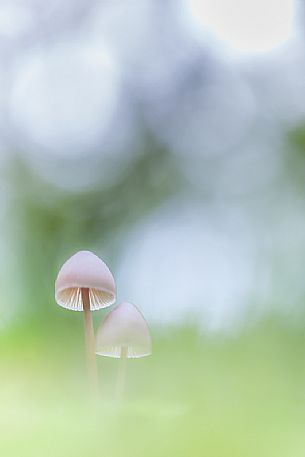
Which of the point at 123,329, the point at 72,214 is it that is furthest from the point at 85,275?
the point at 72,214

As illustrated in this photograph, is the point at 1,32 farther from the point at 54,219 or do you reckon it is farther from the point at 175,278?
the point at 175,278

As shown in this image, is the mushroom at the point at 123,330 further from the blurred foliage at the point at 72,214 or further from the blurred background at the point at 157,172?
the blurred foliage at the point at 72,214

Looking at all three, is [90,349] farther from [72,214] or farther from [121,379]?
[72,214]

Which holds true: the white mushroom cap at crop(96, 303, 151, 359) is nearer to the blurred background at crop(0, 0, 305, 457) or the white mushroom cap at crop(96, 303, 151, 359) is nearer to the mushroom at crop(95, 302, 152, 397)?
the mushroom at crop(95, 302, 152, 397)

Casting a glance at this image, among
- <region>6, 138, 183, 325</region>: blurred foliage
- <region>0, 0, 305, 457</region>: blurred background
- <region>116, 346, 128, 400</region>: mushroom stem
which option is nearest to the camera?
<region>116, 346, 128, 400</region>: mushroom stem

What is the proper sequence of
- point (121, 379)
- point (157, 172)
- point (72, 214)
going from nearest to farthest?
1. point (121, 379)
2. point (72, 214)
3. point (157, 172)

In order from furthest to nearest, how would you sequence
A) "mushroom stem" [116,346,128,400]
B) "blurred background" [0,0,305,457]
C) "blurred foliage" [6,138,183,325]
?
"blurred foliage" [6,138,183,325]
"blurred background" [0,0,305,457]
"mushroom stem" [116,346,128,400]

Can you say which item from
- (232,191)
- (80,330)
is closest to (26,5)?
(232,191)

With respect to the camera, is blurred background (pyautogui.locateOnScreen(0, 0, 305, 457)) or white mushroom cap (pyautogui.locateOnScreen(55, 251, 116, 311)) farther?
blurred background (pyautogui.locateOnScreen(0, 0, 305, 457))

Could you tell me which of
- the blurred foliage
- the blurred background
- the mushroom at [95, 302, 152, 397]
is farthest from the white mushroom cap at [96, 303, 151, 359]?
the blurred foliage
